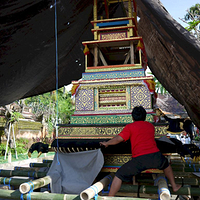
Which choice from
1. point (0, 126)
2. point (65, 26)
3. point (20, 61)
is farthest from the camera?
point (0, 126)

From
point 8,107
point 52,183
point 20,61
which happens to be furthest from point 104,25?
point 8,107

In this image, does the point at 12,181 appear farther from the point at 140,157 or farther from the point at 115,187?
the point at 140,157

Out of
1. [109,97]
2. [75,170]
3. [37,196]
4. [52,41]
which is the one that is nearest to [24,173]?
[75,170]

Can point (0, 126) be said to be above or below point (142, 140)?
below

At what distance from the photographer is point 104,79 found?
3990 millimetres

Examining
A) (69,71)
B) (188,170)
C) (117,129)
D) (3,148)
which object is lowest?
(3,148)

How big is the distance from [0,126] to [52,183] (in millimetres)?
13795

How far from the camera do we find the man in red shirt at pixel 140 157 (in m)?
2.52

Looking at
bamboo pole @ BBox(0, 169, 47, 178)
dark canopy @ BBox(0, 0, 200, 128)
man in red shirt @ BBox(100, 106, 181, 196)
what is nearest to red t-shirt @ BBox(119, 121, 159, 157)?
man in red shirt @ BBox(100, 106, 181, 196)

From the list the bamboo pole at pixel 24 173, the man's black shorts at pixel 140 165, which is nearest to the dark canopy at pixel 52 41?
the man's black shorts at pixel 140 165

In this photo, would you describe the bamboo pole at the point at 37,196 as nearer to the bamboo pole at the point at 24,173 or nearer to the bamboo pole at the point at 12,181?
the bamboo pole at the point at 12,181

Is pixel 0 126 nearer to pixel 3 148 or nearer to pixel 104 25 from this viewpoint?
pixel 3 148

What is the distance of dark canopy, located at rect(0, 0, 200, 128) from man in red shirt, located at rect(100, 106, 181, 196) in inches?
58.4

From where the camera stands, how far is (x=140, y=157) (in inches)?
101
